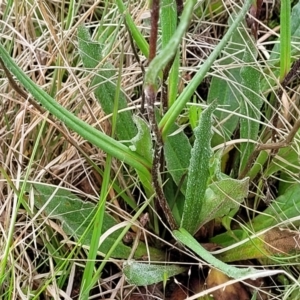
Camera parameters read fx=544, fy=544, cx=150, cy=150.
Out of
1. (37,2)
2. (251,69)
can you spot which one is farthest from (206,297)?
(37,2)

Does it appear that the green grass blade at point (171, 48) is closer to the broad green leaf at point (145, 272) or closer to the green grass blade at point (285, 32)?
the green grass blade at point (285, 32)

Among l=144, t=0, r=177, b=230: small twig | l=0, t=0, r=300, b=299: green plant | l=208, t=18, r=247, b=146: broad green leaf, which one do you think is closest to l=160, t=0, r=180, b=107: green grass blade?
l=0, t=0, r=300, b=299: green plant

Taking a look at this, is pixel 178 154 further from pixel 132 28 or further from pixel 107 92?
pixel 132 28

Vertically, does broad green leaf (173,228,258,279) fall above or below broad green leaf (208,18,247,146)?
below

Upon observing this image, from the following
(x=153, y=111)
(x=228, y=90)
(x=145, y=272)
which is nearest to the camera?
(x=153, y=111)

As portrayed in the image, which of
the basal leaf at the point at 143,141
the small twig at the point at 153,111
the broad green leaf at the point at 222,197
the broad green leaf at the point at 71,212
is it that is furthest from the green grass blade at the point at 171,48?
the broad green leaf at the point at 71,212

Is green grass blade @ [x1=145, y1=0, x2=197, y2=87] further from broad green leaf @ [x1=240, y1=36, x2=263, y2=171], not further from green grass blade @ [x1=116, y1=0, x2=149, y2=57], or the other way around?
broad green leaf @ [x1=240, y1=36, x2=263, y2=171]

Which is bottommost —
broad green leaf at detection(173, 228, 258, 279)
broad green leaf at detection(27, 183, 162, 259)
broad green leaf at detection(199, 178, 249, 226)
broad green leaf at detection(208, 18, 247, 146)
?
broad green leaf at detection(27, 183, 162, 259)

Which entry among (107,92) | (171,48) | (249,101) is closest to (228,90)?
(249,101)
